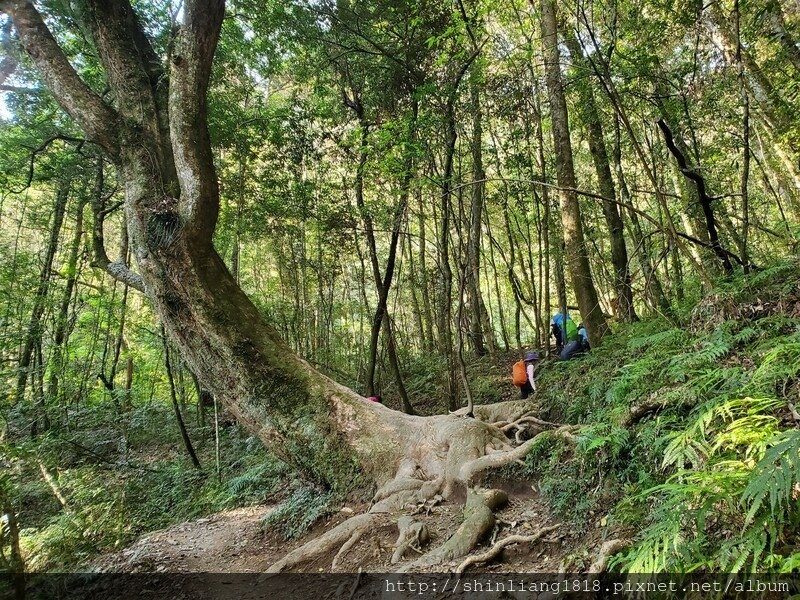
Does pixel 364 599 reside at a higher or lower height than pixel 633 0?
lower

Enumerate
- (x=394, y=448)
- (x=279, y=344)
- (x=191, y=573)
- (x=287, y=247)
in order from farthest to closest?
1. (x=287, y=247)
2. (x=279, y=344)
3. (x=394, y=448)
4. (x=191, y=573)

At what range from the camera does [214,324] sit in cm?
541

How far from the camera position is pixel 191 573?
475 cm

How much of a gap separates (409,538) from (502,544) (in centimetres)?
92

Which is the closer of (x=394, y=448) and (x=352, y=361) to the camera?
(x=394, y=448)

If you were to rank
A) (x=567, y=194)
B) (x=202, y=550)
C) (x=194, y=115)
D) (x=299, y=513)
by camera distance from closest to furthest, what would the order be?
1. (x=202, y=550)
2. (x=299, y=513)
3. (x=194, y=115)
4. (x=567, y=194)

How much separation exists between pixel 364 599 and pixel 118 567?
3.28 m

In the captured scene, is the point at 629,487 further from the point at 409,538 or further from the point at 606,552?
the point at 409,538

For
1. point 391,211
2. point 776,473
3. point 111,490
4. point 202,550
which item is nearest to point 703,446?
point 776,473

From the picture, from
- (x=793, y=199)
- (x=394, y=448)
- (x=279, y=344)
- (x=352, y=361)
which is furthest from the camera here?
(x=352, y=361)

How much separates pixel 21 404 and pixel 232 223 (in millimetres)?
6281

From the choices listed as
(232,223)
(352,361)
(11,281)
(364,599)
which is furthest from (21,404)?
(364,599)

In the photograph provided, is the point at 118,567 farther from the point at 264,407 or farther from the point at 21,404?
the point at 21,404

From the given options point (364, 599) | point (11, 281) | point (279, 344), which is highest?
point (11, 281)
